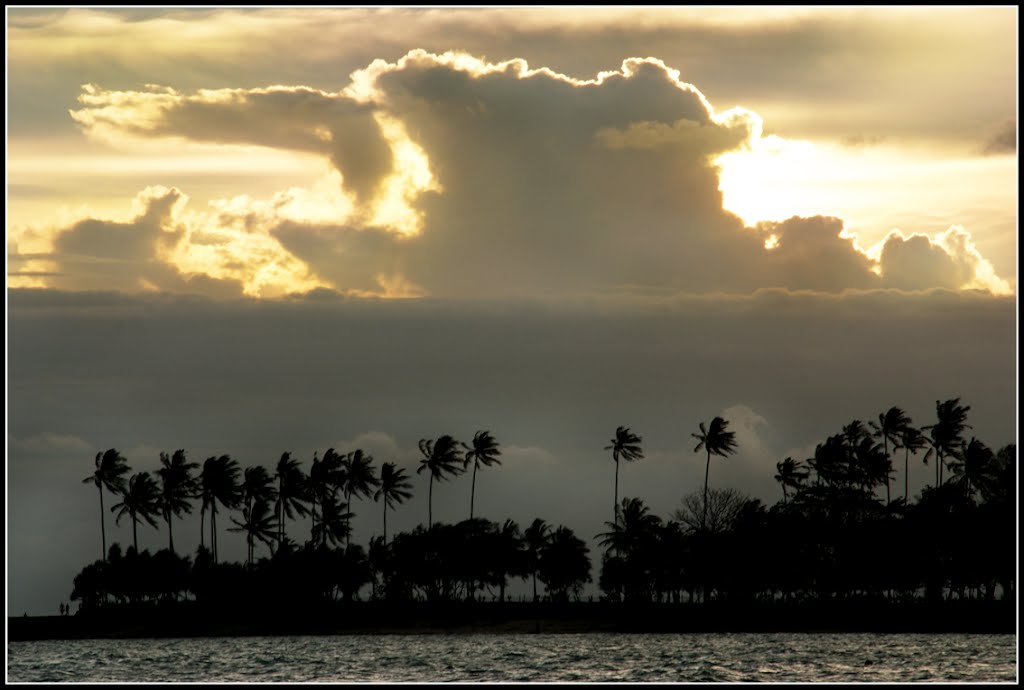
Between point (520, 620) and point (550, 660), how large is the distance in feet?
182

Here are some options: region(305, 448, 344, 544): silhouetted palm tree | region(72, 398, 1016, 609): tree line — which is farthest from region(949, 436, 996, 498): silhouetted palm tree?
region(305, 448, 344, 544): silhouetted palm tree

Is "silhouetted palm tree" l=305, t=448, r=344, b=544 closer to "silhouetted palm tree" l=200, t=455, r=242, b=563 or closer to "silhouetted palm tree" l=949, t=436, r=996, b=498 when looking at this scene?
"silhouetted palm tree" l=200, t=455, r=242, b=563

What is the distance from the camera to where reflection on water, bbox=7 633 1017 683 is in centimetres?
8488

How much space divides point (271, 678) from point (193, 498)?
104 metres

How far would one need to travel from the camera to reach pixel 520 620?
154250mm

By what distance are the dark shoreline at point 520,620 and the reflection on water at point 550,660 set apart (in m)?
9.20

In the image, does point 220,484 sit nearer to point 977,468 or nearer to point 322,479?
point 322,479

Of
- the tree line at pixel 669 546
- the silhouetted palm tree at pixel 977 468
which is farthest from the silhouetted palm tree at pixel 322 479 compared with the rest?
the silhouetted palm tree at pixel 977 468

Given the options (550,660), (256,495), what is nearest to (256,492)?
(256,495)

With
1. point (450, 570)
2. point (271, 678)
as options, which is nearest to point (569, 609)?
point (450, 570)

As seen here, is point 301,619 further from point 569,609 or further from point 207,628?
point 569,609

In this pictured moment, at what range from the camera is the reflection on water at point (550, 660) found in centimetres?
8488

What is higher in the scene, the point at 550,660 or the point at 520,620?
the point at 550,660

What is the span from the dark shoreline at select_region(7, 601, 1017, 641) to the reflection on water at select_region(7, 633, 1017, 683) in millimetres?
9198
